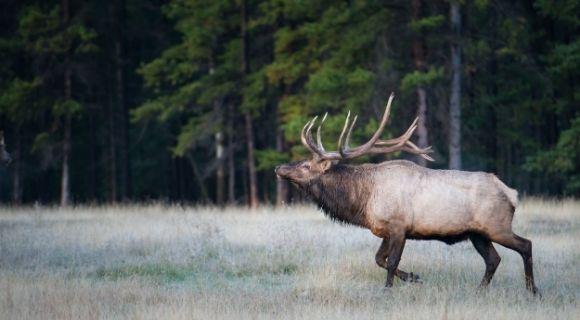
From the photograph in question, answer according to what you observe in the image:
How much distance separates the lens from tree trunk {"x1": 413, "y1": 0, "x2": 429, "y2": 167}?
59.2 feet

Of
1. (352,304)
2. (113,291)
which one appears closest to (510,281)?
(352,304)

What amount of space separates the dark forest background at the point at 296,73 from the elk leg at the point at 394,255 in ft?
30.4

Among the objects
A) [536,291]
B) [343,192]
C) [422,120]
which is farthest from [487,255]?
[422,120]

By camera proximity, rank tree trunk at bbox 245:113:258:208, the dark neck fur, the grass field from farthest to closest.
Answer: tree trunk at bbox 245:113:258:208, the dark neck fur, the grass field

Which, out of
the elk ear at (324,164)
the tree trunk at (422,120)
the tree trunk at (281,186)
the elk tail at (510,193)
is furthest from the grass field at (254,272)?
the tree trunk at (281,186)

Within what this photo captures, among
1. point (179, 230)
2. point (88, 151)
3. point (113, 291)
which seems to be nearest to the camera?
point (113, 291)

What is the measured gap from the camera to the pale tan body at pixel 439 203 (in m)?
8.84

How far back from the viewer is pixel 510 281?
9.48 metres

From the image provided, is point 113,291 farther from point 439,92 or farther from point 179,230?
point 439,92

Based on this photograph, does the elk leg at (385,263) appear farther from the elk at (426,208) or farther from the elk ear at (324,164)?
the elk ear at (324,164)

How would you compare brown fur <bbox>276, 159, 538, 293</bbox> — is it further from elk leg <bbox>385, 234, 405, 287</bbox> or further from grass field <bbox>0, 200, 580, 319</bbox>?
grass field <bbox>0, 200, 580, 319</bbox>

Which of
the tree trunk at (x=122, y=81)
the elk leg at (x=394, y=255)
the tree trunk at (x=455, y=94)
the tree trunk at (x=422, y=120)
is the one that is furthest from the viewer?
the tree trunk at (x=122, y=81)

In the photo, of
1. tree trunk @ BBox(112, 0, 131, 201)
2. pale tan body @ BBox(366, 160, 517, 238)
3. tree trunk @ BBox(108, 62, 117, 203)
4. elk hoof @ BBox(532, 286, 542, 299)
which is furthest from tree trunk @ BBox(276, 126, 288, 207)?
elk hoof @ BBox(532, 286, 542, 299)

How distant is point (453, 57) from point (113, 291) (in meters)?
12.0
